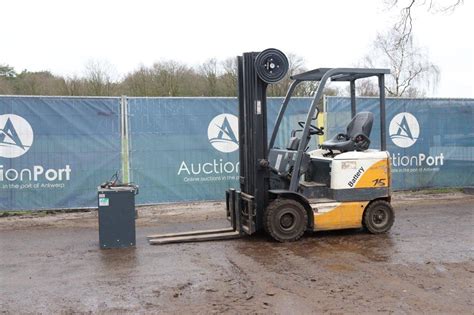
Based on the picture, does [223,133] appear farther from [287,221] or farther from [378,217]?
[378,217]

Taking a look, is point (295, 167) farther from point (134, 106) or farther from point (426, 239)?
point (134, 106)

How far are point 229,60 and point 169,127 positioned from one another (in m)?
22.5

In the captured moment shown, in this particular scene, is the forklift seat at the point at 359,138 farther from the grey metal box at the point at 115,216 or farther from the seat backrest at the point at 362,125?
the grey metal box at the point at 115,216

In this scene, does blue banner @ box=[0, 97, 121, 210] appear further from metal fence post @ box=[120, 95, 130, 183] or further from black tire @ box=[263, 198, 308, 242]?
black tire @ box=[263, 198, 308, 242]

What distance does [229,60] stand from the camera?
1312 inches

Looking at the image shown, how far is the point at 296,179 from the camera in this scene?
8148 millimetres

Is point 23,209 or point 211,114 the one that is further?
point 211,114

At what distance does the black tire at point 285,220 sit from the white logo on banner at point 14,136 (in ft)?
18.7

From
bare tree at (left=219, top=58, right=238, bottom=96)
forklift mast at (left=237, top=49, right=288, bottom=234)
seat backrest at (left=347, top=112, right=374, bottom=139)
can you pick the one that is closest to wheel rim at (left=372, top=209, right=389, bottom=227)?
seat backrest at (left=347, top=112, right=374, bottom=139)

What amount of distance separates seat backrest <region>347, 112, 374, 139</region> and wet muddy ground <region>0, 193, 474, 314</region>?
1711 millimetres

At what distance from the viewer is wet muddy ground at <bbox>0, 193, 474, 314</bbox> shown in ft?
17.0

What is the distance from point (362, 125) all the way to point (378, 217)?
1.57 metres

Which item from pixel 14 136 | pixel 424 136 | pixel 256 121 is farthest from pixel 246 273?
pixel 424 136

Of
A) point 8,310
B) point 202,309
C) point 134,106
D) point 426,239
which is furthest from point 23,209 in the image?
point 426,239
